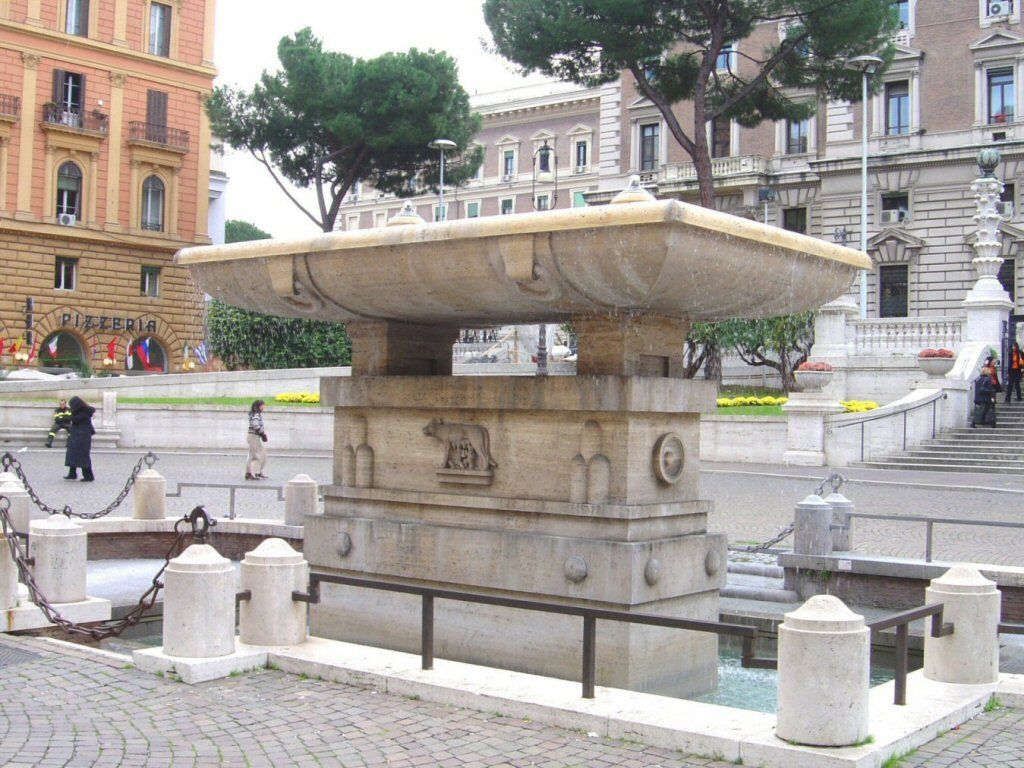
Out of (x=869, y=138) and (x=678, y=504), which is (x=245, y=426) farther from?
(x=869, y=138)

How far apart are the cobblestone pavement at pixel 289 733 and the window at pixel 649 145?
48.3 m

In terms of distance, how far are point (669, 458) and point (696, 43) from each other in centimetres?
3219

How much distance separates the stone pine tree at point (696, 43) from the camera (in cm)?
3494

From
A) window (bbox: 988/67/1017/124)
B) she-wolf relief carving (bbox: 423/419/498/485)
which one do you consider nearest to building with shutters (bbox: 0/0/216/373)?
window (bbox: 988/67/1017/124)

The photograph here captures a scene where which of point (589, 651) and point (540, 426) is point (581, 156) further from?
point (589, 651)

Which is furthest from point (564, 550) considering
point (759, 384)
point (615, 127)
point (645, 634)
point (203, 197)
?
point (615, 127)

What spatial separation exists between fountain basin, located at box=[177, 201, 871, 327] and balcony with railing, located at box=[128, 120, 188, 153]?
1646 inches

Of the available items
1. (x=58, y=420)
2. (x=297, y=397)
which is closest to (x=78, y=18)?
(x=297, y=397)

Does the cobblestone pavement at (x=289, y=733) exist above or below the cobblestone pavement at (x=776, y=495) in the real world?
below

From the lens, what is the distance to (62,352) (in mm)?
45000

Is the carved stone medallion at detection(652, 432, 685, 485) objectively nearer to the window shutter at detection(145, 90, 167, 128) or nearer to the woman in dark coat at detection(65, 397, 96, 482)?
the woman in dark coat at detection(65, 397, 96, 482)

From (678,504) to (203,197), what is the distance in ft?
148

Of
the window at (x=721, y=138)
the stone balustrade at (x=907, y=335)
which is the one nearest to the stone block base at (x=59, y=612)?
the stone balustrade at (x=907, y=335)

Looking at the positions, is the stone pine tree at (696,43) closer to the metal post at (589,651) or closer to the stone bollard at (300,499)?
the stone bollard at (300,499)
